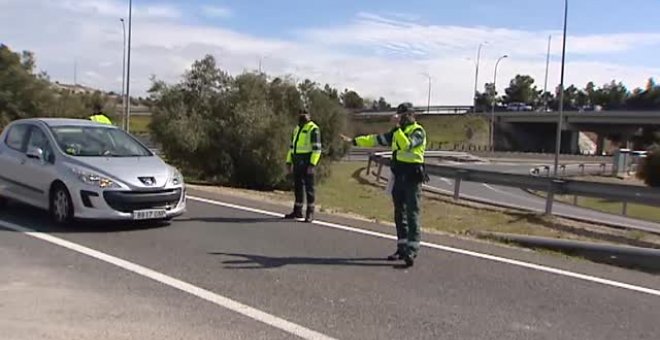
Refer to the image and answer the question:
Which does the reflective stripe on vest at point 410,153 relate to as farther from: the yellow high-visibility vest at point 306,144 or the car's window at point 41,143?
the car's window at point 41,143

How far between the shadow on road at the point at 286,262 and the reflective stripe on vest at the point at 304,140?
3.25 meters

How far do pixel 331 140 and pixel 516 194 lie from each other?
872 cm

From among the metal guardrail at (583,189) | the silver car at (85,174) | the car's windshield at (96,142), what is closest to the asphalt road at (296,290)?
the silver car at (85,174)

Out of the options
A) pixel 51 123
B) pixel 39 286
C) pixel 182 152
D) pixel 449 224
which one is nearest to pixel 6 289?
pixel 39 286

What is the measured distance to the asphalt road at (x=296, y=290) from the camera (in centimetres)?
538

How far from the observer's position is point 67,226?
31.0 ft

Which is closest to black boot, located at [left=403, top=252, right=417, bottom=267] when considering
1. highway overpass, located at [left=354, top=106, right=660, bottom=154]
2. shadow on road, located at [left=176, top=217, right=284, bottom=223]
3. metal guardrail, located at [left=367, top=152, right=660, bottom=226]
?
shadow on road, located at [left=176, top=217, right=284, bottom=223]

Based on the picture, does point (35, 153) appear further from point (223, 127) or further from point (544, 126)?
point (544, 126)

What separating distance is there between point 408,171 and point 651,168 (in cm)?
3921

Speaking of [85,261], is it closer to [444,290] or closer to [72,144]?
[72,144]

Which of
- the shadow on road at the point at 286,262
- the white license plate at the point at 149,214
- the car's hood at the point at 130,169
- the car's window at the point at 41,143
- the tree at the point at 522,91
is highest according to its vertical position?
the tree at the point at 522,91

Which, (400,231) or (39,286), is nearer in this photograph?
(39,286)

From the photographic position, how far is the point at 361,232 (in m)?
9.93

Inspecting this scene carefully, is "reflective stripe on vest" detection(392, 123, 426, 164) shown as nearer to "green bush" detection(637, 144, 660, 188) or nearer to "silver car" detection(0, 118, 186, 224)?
"silver car" detection(0, 118, 186, 224)
